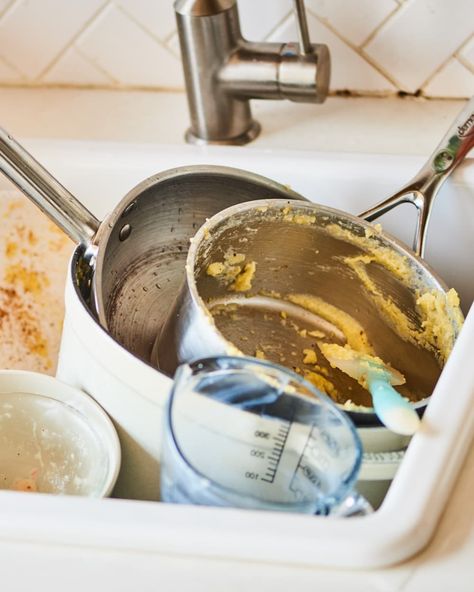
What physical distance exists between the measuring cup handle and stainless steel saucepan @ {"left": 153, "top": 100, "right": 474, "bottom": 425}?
171mm

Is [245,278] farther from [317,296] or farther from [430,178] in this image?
[430,178]

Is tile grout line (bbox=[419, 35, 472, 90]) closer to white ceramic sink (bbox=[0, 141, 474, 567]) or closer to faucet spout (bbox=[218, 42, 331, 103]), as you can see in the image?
faucet spout (bbox=[218, 42, 331, 103])

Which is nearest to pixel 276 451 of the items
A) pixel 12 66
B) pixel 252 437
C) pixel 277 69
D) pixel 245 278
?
pixel 252 437

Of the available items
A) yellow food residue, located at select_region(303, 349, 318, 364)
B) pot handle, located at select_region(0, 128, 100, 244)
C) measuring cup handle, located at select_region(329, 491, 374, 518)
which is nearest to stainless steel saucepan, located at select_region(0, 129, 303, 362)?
pot handle, located at select_region(0, 128, 100, 244)

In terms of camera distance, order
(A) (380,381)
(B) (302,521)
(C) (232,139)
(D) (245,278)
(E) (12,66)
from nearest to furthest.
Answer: (B) (302,521)
(A) (380,381)
(D) (245,278)
(C) (232,139)
(E) (12,66)

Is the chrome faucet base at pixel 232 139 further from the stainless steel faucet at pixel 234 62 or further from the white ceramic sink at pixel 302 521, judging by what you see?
the white ceramic sink at pixel 302 521

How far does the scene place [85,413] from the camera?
58 centimetres

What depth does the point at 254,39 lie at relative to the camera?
837 millimetres

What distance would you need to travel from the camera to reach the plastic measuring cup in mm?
425

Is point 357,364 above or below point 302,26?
below

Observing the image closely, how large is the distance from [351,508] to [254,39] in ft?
1.80

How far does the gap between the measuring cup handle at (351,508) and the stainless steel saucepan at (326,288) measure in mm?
171

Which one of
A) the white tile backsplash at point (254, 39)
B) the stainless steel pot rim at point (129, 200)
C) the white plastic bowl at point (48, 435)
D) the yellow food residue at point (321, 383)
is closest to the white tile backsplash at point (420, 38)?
the white tile backsplash at point (254, 39)

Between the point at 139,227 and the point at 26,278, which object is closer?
the point at 139,227
